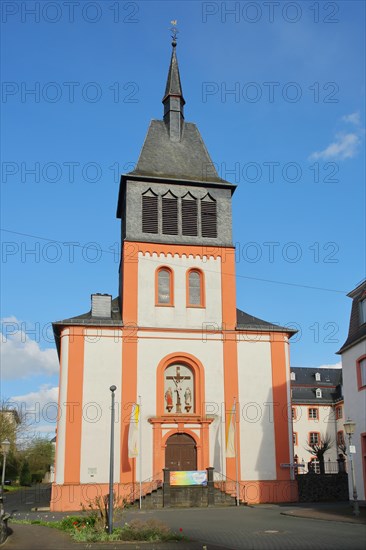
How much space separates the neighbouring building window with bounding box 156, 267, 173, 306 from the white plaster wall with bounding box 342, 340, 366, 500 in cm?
1022

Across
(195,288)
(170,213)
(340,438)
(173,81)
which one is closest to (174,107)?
(173,81)

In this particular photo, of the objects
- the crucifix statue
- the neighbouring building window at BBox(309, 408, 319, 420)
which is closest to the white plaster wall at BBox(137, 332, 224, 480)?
the crucifix statue

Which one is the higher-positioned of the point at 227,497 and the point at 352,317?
the point at 352,317

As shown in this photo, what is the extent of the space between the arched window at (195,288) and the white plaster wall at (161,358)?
7.02ft

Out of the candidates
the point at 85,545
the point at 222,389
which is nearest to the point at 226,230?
the point at 222,389

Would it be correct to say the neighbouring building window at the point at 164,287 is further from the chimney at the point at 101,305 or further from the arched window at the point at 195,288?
the chimney at the point at 101,305

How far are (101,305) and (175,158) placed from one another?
10568 mm

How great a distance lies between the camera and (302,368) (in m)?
72.5

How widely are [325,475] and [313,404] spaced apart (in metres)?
32.5

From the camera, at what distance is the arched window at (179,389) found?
34.0 meters

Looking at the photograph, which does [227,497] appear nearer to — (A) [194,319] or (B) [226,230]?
(A) [194,319]

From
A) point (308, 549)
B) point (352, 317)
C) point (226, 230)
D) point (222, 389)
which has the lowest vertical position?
point (308, 549)

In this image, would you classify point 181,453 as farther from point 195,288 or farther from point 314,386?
point 314,386

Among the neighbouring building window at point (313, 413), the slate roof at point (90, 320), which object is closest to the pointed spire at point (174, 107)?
the slate roof at point (90, 320)
